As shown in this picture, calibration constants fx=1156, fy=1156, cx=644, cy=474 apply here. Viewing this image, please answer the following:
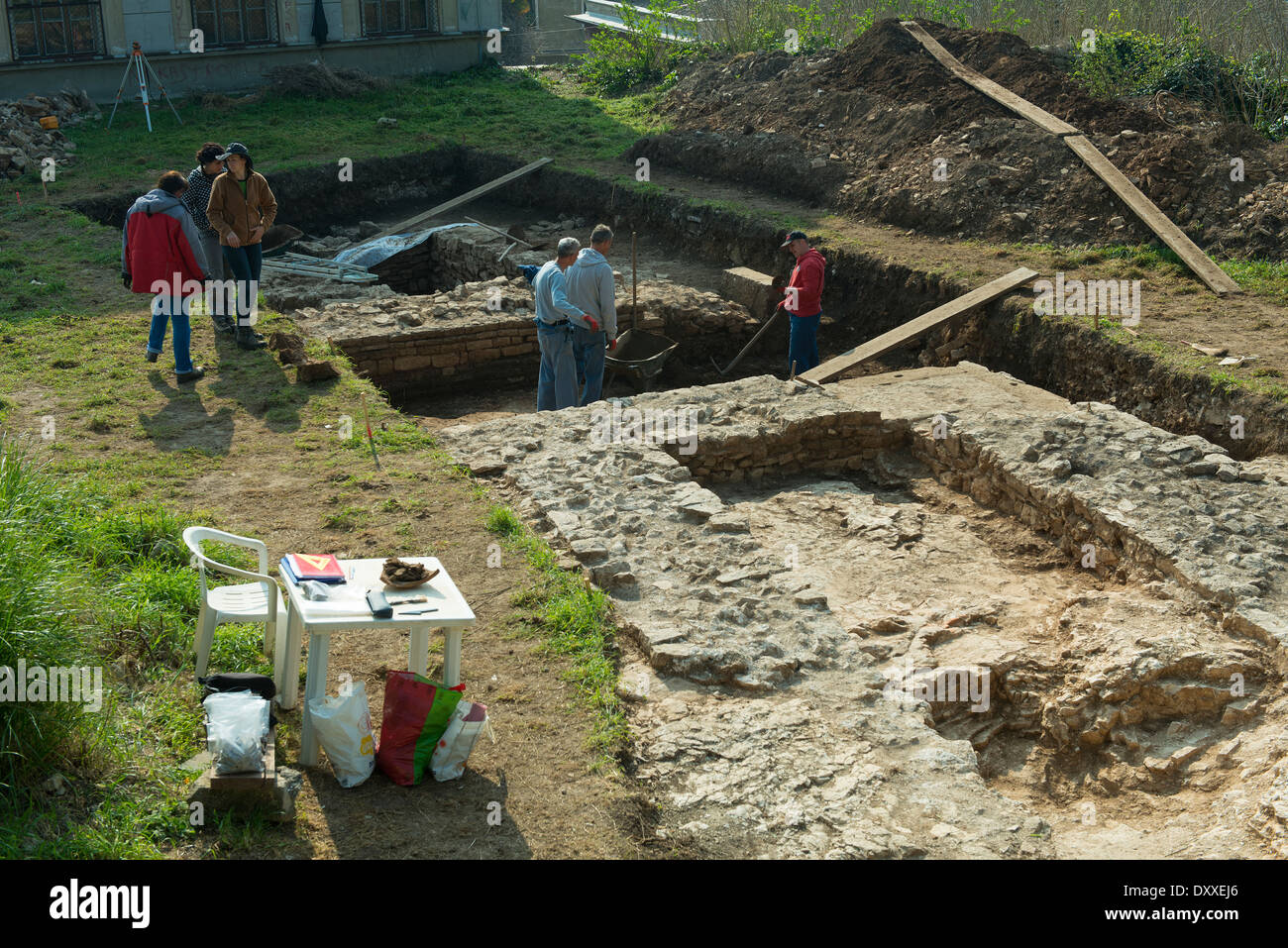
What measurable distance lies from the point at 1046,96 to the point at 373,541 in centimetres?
1184

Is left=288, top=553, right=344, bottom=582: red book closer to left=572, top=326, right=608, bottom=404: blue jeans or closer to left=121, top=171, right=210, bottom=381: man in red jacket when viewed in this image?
left=121, top=171, right=210, bottom=381: man in red jacket

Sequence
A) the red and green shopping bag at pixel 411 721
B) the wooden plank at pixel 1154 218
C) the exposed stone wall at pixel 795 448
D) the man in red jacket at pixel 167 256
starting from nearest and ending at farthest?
the red and green shopping bag at pixel 411 721 < the exposed stone wall at pixel 795 448 < the man in red jacket at pixel 167 256 < the wooden plank at pixel 1154 218

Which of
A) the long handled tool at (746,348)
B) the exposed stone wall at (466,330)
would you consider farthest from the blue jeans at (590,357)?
the long handled tool at (746,348)

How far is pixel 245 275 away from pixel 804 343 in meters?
5.11

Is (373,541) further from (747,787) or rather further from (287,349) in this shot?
(287,349)

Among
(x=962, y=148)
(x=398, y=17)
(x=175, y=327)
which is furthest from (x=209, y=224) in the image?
(x=398, y=17)

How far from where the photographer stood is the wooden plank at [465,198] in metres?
16.1

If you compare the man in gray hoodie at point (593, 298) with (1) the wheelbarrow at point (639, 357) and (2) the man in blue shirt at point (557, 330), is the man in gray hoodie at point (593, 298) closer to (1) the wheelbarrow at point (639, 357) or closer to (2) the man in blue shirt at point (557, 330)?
(2) the man in blue shirt at point (557, 330)

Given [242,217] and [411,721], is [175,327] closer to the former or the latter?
[242,217]

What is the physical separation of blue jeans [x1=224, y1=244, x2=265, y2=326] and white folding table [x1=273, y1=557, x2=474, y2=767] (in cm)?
555

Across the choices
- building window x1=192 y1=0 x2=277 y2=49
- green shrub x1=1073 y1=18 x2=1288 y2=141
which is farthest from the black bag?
building window x1=192 y1=0 x2=277 y2=49

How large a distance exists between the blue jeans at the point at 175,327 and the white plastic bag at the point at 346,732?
539 centimetres

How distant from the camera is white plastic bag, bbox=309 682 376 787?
4.43 meters

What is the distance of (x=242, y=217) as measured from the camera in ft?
31.0
